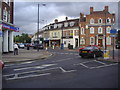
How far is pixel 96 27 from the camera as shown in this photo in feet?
170

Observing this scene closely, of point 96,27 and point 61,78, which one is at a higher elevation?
point 96,27

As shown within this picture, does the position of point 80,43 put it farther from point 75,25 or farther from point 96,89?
point 96,89

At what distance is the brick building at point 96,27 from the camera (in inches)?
2002

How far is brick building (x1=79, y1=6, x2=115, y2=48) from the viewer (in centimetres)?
5084

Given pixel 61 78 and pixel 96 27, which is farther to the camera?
pixel 96 27

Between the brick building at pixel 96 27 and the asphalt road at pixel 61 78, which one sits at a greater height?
the brick building at pixel 96 27

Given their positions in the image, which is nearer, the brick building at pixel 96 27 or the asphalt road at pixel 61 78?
the asphalt road at pixel 61 78

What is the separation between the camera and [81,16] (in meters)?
56.3

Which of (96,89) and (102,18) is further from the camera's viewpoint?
(102,18)

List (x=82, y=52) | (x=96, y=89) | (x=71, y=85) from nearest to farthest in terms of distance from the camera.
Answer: (x=96, y=89) → (x=71, y=85) → (x=82, y=52)

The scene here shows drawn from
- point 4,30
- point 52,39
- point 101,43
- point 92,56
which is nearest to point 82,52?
point 92,56

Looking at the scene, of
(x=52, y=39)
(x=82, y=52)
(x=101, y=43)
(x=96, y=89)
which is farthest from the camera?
(x=52, y=39)

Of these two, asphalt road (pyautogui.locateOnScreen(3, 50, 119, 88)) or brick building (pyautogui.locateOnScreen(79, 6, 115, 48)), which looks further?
brick building (pyautogui.locateOnScreen(79, 6, 115, 48))

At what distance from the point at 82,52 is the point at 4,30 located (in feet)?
40.1
